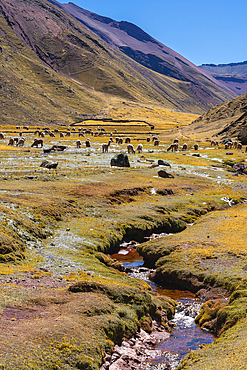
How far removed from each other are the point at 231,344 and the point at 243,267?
27.6ft

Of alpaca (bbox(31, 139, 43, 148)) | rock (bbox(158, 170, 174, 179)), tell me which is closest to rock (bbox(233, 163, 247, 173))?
rock (bbox(158, 170, 174, 179))

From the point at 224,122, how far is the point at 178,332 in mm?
136927

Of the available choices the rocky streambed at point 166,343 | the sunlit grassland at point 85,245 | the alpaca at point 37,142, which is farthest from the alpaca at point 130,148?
the rocky streambed at point 166,343

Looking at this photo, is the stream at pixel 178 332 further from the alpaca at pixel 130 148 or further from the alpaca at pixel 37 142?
the alpaca at pixel 37 142

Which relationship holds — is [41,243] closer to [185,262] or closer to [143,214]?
[185,262]

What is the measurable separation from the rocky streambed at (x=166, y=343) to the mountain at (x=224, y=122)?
98.0 meters

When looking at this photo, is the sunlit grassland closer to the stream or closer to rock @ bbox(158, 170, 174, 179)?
the stream

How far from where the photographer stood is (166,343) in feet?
47.5

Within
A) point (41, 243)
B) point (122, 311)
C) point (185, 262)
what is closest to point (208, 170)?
point (185, 262)

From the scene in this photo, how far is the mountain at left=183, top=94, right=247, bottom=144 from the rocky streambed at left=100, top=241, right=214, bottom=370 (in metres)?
98.0

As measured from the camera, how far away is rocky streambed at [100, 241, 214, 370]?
1248 centimetres

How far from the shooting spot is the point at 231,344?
1188cm

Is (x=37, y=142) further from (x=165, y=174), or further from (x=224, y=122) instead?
(x=224, y=122)

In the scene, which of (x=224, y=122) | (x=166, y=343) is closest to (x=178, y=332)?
(x=166, y=343)
